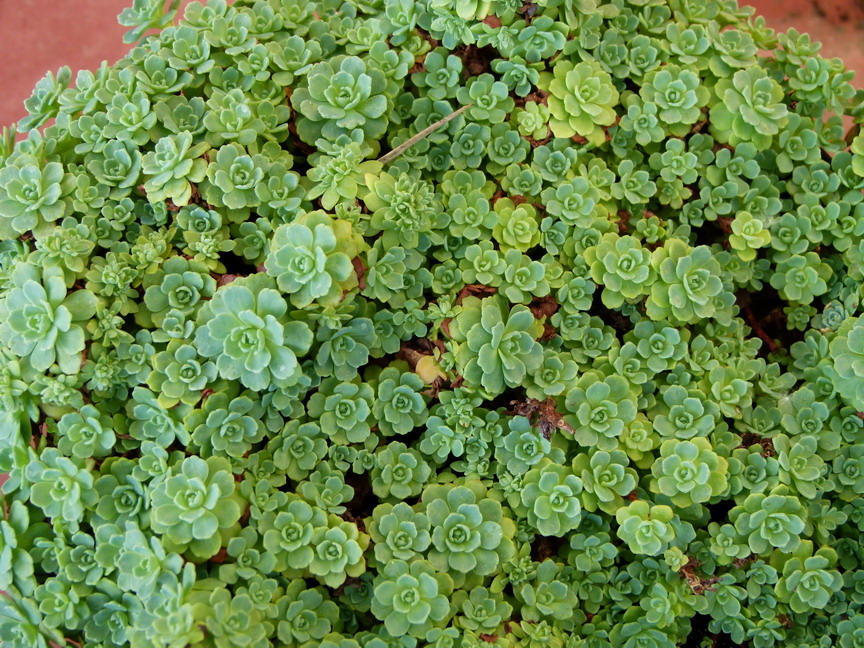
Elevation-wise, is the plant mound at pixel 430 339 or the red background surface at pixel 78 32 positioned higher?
the red background surface at pixel 78 32

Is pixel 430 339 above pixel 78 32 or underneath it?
underneath

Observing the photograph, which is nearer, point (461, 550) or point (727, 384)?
point (461, 550)

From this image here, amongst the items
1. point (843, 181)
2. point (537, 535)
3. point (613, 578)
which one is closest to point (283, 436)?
point (537, 535)

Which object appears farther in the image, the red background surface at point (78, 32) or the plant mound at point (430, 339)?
the red background surface at point (78, 32)

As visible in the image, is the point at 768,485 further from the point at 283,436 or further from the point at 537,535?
the point at 283,436

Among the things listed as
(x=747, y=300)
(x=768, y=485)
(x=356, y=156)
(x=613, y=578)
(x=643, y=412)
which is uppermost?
(x=356, y=156)
